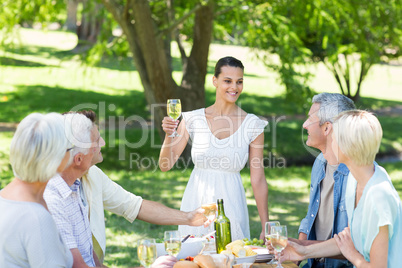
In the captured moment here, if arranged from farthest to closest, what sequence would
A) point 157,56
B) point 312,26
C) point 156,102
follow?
point 312,26 < point 156,102 < point 157,56

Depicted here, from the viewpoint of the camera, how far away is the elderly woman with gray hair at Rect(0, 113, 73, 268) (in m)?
2.41

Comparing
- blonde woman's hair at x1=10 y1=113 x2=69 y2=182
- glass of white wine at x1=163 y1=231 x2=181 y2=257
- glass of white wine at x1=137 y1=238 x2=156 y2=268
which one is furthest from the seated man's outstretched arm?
blonde woman's hair at x1=10 y1=113 x2=69 y2=182

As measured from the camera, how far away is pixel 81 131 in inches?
120

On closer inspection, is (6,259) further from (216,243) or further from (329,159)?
(329,159)

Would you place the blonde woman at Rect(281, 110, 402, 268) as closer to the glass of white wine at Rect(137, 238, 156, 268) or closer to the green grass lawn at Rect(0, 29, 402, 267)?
the glass of white wine at Rect(137, 238, 156, 268)

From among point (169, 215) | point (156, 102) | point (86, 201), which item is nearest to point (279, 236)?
point (169, 215)

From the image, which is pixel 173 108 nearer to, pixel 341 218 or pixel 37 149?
pixel 341 218

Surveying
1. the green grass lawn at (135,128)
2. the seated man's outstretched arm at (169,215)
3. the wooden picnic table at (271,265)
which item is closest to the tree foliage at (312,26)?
the green grass lawn at (135,128)

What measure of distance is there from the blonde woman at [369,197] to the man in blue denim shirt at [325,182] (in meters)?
0.65

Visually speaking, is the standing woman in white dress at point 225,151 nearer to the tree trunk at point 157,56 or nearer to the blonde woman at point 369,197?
the blonde woman at point 369,197

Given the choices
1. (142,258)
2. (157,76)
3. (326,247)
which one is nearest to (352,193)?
(326,247)

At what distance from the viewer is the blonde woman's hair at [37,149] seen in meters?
2.40

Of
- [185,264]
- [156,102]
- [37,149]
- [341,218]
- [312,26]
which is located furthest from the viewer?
[312,26]

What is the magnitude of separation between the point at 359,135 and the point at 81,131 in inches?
59.3
